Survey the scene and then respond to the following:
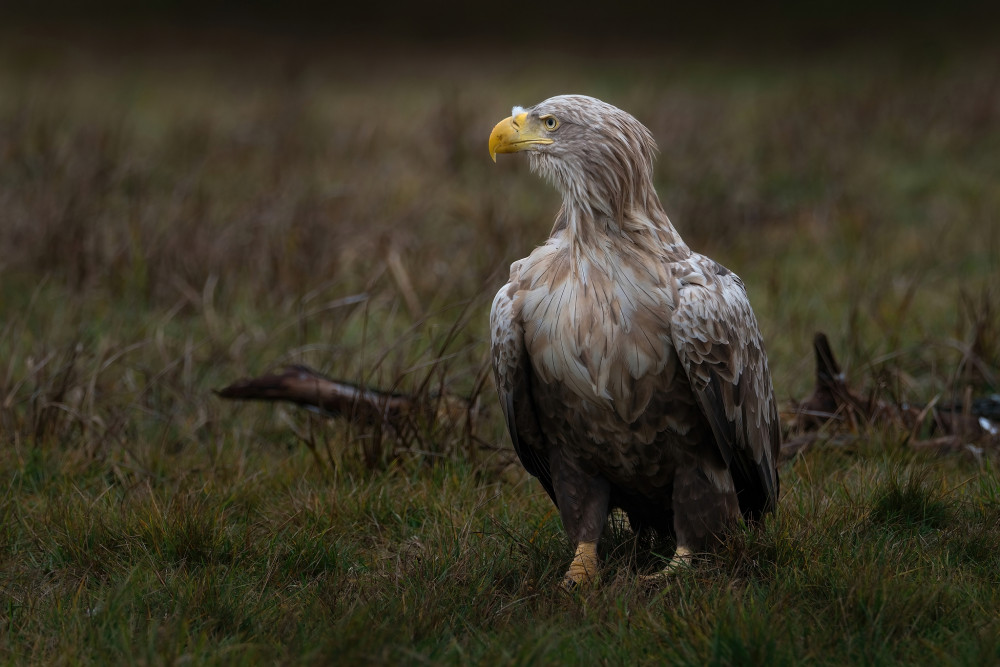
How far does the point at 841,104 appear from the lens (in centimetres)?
1332

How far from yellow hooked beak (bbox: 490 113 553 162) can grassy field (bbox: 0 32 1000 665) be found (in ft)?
3.65

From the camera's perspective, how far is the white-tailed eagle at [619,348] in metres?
3.31

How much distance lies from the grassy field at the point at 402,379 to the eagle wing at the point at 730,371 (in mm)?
299

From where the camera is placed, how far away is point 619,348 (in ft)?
10.8

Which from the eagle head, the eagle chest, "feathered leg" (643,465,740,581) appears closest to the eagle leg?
"feathered leg" (643,465,740,581)

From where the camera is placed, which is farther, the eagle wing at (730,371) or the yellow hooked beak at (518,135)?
the yellow hooked beak at (518,135)

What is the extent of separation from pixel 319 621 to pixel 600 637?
2.79 feet

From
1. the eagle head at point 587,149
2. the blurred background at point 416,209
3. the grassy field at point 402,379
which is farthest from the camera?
the blurred background at point 416,209

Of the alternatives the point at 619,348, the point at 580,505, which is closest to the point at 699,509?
the point at 580,505

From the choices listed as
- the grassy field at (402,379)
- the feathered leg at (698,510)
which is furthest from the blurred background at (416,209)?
the feathered leg at (698,510)

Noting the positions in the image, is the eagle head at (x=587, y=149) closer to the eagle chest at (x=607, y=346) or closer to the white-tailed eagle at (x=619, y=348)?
the white-tailed eagle at (x=619, y=348)

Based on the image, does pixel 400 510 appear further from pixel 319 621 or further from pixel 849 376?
pixel 849 376

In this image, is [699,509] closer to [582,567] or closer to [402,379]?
[582,567]

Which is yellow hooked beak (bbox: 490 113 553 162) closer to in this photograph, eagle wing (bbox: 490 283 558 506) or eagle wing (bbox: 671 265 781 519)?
eagle wing (bbox: 490 283 558 506)
